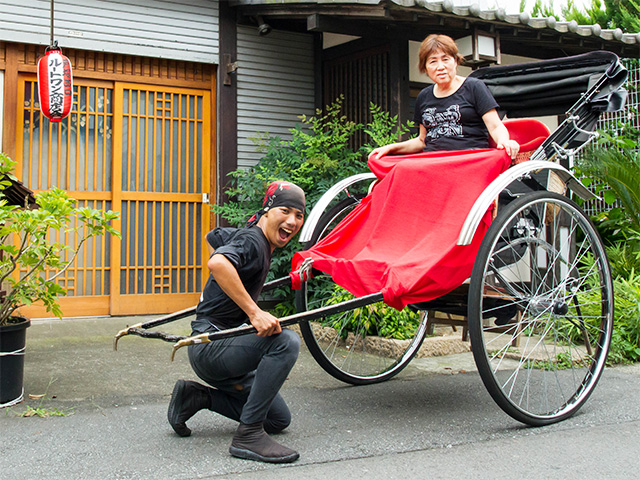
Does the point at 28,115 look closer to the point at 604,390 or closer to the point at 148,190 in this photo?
the point at 148,190

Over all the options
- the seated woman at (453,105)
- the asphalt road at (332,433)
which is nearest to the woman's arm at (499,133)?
the seated woman at (453,105)

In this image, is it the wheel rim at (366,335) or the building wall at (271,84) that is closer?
the wheel rim at (366,335)

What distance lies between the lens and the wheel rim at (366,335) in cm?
507

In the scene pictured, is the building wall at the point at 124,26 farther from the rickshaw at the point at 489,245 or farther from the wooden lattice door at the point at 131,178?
the rickshaw at the point at 489,245

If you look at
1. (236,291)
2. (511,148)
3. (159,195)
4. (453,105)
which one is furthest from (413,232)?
(159,195)

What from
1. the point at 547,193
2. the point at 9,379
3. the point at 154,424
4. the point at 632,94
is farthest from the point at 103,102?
the point at 632,94

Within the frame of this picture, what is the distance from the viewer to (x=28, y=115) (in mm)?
6734

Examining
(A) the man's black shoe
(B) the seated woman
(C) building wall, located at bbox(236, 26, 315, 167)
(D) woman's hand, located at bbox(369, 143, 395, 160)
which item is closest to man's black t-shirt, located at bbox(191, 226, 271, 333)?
(A) the man's black shoe

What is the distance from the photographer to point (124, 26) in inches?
272

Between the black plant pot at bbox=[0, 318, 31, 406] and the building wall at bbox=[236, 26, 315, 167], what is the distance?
12.7 feet

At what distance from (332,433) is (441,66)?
2.39 m

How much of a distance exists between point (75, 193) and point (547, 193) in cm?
509

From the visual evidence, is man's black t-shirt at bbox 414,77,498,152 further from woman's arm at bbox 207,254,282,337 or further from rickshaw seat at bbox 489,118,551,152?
woman's arm at bbox 207,254,282,337

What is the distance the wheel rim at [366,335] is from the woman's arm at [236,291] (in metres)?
1.80
